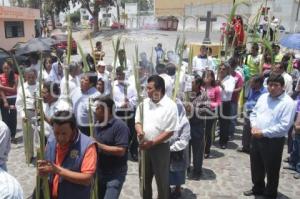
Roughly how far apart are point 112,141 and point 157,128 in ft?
2.03

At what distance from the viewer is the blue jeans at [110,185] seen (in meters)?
3.50

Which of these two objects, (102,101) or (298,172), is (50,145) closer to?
(102,101)

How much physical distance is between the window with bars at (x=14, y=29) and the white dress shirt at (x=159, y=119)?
22.3m

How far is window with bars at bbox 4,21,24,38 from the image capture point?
24578 mm

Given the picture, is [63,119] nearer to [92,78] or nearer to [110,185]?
[110,185]

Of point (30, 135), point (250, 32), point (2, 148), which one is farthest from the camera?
point (250, 32)

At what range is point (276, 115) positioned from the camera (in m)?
4.46

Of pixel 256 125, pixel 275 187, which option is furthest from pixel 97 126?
pixel 275 187

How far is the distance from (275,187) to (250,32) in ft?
17.7

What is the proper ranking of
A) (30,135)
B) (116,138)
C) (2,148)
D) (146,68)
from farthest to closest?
1. (146,68)
2. (30,135)
3. (116,138)
4. (2,148)

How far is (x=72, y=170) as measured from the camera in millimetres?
2828

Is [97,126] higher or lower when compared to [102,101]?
lower

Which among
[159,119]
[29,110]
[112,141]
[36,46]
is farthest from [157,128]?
[36,46]

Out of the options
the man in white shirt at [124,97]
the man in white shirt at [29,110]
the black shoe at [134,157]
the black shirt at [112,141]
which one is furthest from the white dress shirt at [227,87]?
the black shirt at [112,141]
